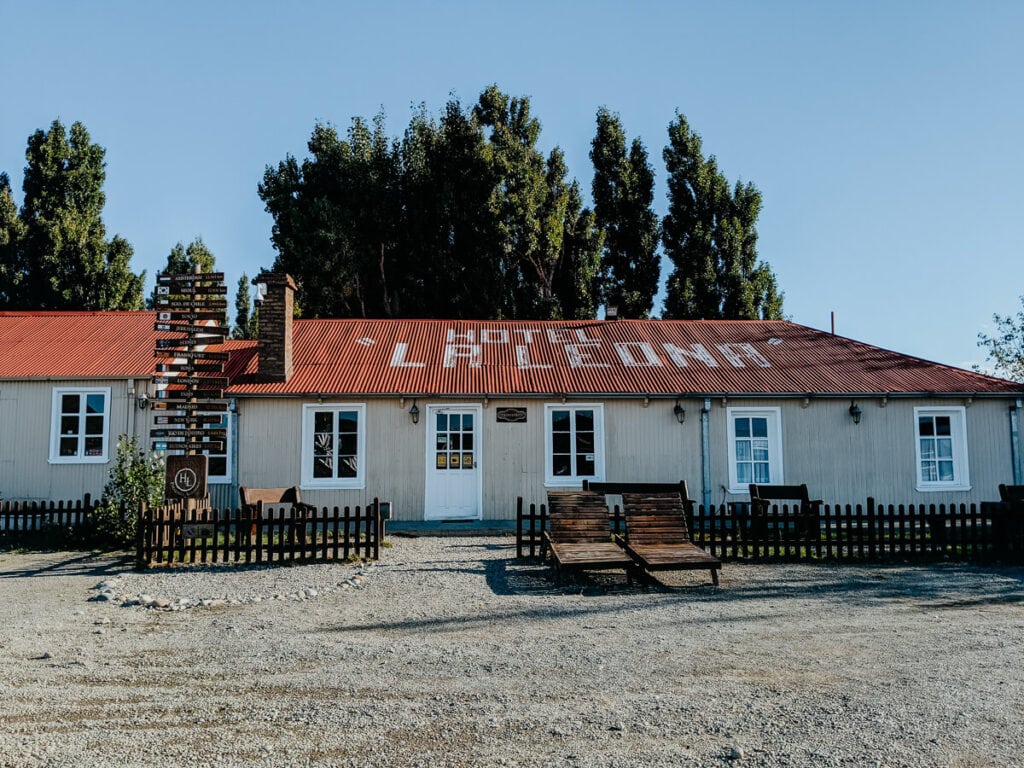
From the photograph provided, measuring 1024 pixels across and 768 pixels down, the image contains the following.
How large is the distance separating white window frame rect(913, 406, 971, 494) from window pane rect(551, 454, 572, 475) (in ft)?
24.0

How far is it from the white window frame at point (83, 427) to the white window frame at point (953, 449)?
17.1 metres

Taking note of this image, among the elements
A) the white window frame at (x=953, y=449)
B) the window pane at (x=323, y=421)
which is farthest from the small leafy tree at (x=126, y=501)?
the white window frame at (x=953, y=449)

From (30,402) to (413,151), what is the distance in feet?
76.3

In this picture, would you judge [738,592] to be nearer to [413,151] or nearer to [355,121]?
[413,151]

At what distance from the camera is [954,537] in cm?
1331

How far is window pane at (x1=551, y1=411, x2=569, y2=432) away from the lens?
18062 millimetres

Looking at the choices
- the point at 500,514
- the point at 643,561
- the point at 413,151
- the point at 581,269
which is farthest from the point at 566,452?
the point at 413,151

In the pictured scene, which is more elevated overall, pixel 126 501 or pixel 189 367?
pixel 189 367

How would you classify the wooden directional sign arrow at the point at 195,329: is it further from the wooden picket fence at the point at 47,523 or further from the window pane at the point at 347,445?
the window pane at the point at 347,445

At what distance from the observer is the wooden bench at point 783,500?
13.1m

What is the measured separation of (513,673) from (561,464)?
11.4 m

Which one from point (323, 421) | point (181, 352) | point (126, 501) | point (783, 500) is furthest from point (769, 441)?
point (126, 501)

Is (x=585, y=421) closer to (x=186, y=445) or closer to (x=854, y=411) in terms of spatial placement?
(x=854, y=411)

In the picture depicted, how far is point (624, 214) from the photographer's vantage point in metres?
36.8
